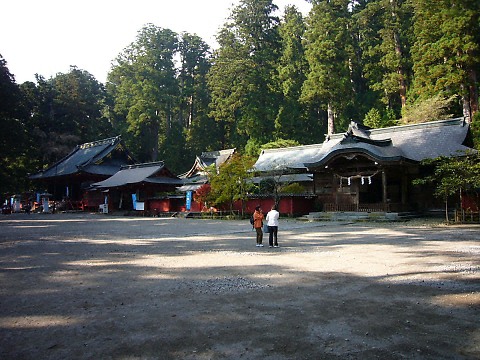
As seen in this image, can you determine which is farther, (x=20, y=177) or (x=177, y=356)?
(x=20, y=177)

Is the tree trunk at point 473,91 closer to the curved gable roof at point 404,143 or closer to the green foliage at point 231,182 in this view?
the curved gable roof at point 404,143

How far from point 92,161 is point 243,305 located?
4080 centimetres

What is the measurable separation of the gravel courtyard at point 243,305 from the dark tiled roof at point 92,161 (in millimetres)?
34407

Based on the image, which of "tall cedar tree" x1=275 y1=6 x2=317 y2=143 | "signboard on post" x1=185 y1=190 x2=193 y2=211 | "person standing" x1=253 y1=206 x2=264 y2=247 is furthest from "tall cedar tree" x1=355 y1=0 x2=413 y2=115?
"person standing" x1=253 y1=206 x2=264 y2=247

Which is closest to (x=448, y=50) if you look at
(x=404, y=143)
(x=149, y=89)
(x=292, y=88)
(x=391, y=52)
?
(x=391, y=52)

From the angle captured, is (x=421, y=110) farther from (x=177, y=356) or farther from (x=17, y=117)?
(x=17, y=117)

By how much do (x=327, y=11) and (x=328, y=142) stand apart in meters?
17.8

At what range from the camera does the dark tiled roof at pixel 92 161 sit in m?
42.0

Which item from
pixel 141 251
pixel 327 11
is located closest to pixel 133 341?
pixel 141 251

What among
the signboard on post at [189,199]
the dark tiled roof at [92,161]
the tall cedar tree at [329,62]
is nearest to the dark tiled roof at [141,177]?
the dark tiled roof at [92,161]

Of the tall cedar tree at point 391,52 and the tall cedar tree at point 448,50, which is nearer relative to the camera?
the tall cedar tree at point 448,50

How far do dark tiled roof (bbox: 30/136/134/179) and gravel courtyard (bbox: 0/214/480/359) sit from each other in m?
34.4

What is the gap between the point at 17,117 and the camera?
35688 millimetres

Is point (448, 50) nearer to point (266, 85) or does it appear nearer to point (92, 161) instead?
point (266, 85)
